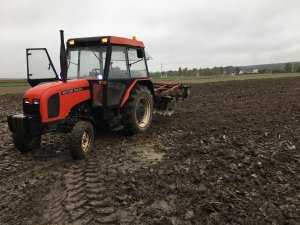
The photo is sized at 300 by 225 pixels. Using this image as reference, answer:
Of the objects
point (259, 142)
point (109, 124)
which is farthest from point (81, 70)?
point (259, 142)

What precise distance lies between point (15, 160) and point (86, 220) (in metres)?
3.26

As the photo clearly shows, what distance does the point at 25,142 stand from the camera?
748cm

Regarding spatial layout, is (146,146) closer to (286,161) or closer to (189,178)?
(189,178)

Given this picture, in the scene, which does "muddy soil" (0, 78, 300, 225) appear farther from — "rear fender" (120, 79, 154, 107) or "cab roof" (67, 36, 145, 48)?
"cab roof" (67, 36, 145, 48)

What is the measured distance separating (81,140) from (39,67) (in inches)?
82.6

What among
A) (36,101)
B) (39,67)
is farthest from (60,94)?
(39,67)

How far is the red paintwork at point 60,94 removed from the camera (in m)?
6.75

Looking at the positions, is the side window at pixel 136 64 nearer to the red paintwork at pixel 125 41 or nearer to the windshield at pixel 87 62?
the red paintwork at pixel 125 41

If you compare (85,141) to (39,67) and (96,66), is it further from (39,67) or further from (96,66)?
(39,67)

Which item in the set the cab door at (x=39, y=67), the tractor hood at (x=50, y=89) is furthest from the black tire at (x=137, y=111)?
the cab door at (x=39, y=67)

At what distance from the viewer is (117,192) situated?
17.6 feet

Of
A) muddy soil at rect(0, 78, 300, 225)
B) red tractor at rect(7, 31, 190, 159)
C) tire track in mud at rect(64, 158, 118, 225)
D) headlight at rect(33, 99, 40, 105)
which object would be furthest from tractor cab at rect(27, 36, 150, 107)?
tire track in mud at rect(64, 158, 118, 225)

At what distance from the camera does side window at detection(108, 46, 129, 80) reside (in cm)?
815

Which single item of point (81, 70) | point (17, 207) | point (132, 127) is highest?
point (81, 70)
